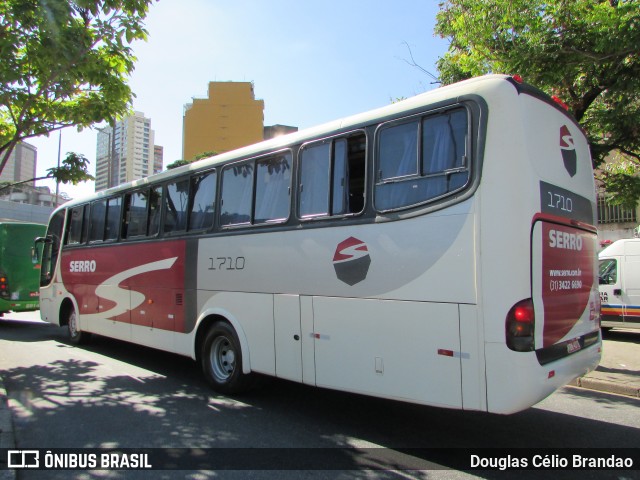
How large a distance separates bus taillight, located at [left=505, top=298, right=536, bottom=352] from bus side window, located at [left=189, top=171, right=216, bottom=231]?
4.27 m

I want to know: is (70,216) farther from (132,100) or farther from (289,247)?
(289,247)

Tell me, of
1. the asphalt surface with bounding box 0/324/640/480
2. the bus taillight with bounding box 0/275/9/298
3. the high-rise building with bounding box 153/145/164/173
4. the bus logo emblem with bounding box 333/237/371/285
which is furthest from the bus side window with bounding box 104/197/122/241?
the high-rise building with bounding box 153/145/164/173

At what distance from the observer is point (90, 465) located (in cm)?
403

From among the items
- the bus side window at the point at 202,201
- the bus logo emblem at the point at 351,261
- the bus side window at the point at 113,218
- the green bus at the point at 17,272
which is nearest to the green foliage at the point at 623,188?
the bus logo emblem at the point at 351,261

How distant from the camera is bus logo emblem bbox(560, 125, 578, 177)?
4.45m

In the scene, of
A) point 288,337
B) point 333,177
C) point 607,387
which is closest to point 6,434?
point 288,337

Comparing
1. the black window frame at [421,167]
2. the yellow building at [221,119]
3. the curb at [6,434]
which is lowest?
the curb at [6,434]

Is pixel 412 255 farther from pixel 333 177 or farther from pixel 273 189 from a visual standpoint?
pixel 273 189

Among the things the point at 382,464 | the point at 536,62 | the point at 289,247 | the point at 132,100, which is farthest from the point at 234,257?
the point at 536,62

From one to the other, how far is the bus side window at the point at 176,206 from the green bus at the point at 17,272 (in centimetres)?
857

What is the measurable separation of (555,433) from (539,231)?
2.39m

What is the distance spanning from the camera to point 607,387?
648cm

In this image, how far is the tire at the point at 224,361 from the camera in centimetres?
594

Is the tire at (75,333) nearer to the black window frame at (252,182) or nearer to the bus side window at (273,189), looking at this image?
the black window frame at (252,182)
